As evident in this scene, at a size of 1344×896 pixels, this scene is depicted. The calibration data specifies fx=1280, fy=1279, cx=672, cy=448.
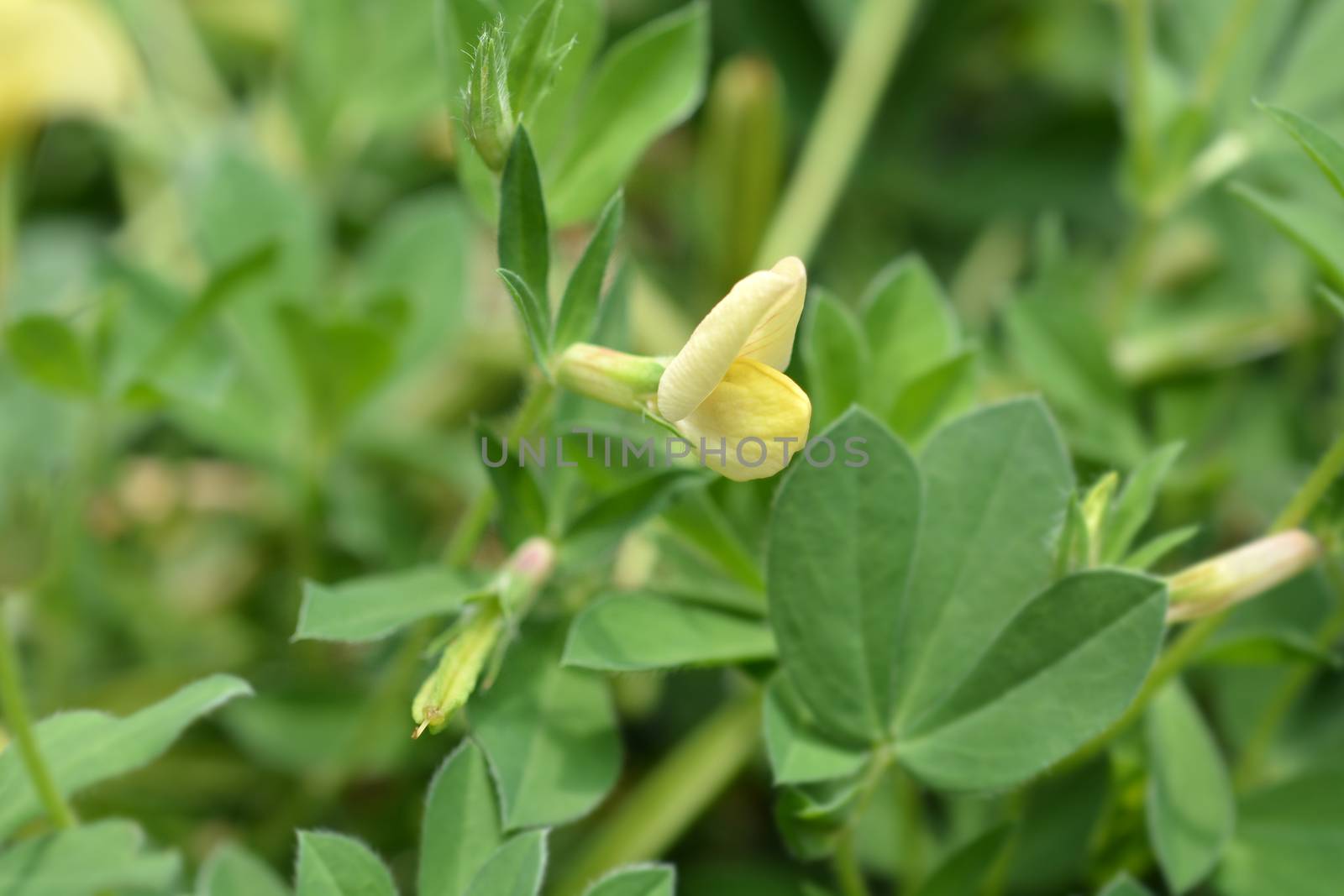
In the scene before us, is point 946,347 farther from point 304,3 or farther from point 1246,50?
point 304,3

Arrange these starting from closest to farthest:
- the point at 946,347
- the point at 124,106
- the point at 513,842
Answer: the point at 513,842
the point at 946,347
the point at 124,106

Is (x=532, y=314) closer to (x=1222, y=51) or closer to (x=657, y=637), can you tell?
(x=657, y=637)

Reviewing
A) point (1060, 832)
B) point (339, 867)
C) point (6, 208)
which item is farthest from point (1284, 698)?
point (6, 208)

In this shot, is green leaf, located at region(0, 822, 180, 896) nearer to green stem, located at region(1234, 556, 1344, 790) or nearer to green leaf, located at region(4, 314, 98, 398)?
green leaf, located at region(4, 314, 98, 398)

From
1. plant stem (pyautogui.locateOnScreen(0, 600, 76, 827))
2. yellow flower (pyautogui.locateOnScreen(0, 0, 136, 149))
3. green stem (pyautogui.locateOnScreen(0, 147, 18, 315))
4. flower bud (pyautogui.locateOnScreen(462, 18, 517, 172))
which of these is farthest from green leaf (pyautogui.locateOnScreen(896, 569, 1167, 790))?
yellow flower (pyautogui.locateOnScreen(0, 0, 136, 149))

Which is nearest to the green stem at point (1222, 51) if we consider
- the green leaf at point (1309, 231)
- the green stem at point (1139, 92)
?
the green stem at point (1139, 92)

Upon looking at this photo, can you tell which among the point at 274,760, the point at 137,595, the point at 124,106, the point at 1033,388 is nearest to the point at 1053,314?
the point at 1033,388
